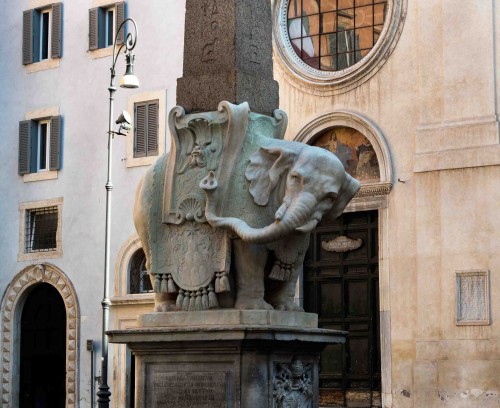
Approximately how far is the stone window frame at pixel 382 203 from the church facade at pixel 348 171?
0.12ft

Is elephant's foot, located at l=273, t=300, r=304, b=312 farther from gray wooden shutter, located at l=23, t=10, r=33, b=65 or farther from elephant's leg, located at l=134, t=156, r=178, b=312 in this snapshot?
gray wooden shutter, located at l=23, t=10, r=33, b=65

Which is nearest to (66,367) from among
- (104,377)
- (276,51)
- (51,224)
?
(51,224)

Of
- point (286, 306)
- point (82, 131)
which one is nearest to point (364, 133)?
point (82, 131)

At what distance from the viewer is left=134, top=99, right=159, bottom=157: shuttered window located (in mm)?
29031

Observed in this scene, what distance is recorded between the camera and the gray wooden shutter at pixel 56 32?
31.2 m

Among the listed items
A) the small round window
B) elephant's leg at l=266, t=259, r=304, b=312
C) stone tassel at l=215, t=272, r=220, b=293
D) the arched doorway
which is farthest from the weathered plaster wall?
stone tassel at l=215, t=272, r=220, b=293

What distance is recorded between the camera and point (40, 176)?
31234 millimetres

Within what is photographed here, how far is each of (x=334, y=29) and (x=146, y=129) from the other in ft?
17.5

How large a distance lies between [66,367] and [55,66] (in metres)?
7.19

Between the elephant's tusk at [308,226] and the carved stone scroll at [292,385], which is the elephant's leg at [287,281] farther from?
the carved stone scroll at [292,385]

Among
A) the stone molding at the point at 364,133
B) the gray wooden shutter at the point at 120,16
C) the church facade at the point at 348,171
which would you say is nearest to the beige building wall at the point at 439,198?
the church facade at the point at 348,171

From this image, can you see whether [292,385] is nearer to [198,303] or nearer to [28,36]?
[198,303]

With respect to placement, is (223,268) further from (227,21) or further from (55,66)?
(55,66)

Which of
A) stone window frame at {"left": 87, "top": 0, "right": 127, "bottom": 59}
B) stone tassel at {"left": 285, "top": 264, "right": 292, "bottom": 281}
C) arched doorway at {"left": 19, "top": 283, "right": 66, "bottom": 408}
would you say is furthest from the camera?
arched doorway at {"left": 19, "top": 283, "right": 66, "bottom": 408}
